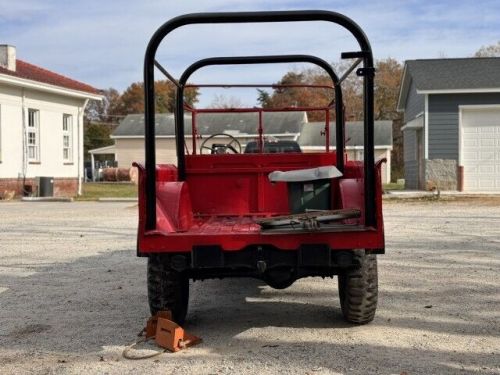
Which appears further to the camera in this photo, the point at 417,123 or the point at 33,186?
the point at 33,186

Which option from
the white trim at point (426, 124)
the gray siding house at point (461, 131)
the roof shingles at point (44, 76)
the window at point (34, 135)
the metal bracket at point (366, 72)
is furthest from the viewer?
the window at point (34, 135)

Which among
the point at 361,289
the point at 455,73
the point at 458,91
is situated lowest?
the point at 361,289

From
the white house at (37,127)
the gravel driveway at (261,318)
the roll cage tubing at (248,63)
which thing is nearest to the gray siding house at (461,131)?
the gravel driveway at (261,318)

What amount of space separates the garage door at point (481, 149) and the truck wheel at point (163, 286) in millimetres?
18766

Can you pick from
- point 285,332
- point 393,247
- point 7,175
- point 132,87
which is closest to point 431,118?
point 393,247

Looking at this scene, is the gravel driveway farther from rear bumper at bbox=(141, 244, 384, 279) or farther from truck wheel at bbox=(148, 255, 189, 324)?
rear bumper at bbox=(141, 244, 384, 279)

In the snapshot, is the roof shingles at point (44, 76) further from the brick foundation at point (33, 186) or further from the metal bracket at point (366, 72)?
the metal bracket at point (366, 72)

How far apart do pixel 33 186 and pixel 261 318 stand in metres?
21.0

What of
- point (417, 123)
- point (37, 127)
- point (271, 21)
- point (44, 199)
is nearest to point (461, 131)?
point (417, 123)

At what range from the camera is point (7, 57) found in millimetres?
25766

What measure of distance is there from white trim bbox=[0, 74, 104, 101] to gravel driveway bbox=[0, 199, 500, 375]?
14166mm

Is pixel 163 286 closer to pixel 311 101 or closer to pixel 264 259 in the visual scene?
pixel 264 259

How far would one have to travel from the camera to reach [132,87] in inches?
3182

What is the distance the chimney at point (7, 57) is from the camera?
84.6 feet
